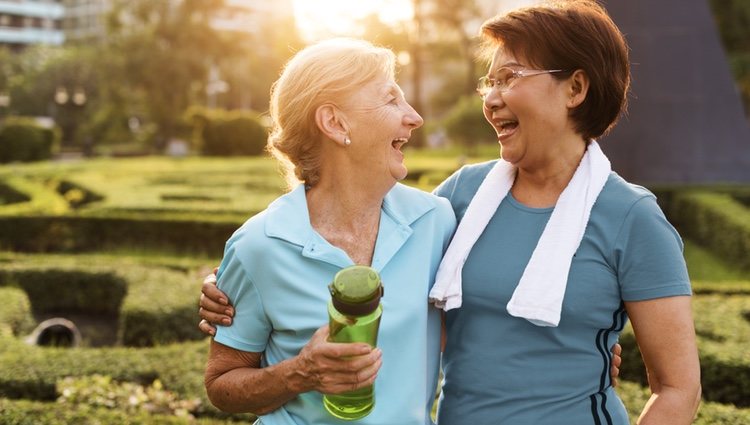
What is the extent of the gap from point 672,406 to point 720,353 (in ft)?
10.8

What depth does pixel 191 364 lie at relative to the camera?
193 inches

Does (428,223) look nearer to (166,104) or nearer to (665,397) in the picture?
(665,397)

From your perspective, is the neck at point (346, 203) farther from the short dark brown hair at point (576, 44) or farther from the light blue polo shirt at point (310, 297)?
the short dark brown hair at point (576, 44)

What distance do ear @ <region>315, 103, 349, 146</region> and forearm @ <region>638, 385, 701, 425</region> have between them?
0.95 metres

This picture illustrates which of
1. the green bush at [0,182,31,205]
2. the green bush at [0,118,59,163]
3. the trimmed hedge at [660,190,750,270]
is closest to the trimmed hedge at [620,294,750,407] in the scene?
the trimmed hedge at [660,190,750,270]

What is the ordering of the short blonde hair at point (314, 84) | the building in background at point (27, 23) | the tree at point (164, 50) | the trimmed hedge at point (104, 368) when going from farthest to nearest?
the building in background at point (27, 23)
the tree at point (164, 50)
the trimmed hedge at point (104, 368)
the short blonde hair at point (314, 84)

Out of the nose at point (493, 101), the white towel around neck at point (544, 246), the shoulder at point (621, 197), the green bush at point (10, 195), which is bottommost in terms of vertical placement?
the green bush at point (10, 195)

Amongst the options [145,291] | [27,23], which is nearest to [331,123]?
[145,291]

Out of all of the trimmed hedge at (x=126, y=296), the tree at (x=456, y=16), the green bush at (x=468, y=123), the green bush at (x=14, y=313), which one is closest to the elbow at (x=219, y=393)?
the trimmed hedge at (x=126, y=296)

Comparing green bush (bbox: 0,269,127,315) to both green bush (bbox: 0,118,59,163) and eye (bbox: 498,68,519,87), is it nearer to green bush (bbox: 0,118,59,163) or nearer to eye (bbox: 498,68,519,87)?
eye (bbox: 498,68,519,87)

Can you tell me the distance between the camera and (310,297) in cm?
194

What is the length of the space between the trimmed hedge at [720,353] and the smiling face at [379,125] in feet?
11.2

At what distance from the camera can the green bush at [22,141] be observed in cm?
2755

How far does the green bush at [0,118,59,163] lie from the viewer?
2755 cm
